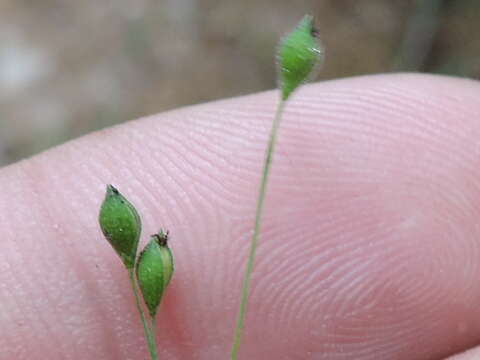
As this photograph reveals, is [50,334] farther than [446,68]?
No

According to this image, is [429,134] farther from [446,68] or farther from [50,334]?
[446,68]

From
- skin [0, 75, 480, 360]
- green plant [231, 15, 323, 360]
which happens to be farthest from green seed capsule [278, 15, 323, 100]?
skin [0, 75, 480, 360]

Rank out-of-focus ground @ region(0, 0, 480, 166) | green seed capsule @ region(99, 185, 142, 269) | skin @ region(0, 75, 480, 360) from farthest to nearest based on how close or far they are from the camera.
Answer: out-of-focus ground @ region(0, 0, 480, 166) < skin @ region(0, 75, 480, 360) < green seed capsule @ region(99, 185, 142, 269)

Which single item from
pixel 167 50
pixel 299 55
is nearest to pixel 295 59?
pixel 299 55

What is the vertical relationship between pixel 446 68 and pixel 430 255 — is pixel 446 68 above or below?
above

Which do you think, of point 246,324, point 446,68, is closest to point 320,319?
point 246,324

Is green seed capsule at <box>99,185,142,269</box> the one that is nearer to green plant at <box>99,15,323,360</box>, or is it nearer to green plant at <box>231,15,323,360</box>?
green plant at <box>99,15,323,360</box>
